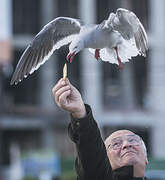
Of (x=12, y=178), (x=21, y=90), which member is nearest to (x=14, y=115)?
(x=21, y=90)

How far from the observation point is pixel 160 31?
3775 cm

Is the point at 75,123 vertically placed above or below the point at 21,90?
above

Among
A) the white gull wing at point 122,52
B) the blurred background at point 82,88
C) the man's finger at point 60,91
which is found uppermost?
the white gull wing at point 122,52

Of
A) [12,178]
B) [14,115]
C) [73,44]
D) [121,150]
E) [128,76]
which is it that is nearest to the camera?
[73,44]

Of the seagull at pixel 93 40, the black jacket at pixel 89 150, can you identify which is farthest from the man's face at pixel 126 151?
the seagull at pixel 93 40

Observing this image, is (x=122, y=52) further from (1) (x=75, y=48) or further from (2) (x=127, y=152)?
(2) (x=127, y=152)

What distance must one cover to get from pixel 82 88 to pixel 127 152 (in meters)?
33.8

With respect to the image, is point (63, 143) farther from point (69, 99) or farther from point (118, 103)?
point (69, 99)

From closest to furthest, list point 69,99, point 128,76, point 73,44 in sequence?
point 69,99, point 73,44, point 128,76

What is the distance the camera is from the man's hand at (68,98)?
3.39m

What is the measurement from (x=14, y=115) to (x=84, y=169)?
3293 centimetres

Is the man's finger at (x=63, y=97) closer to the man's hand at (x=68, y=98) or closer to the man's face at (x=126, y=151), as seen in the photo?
the man's hand at (x=68, y=98)

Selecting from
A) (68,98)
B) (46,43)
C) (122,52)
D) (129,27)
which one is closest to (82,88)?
(46,43)

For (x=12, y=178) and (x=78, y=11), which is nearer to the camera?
(x=12, y=178)
